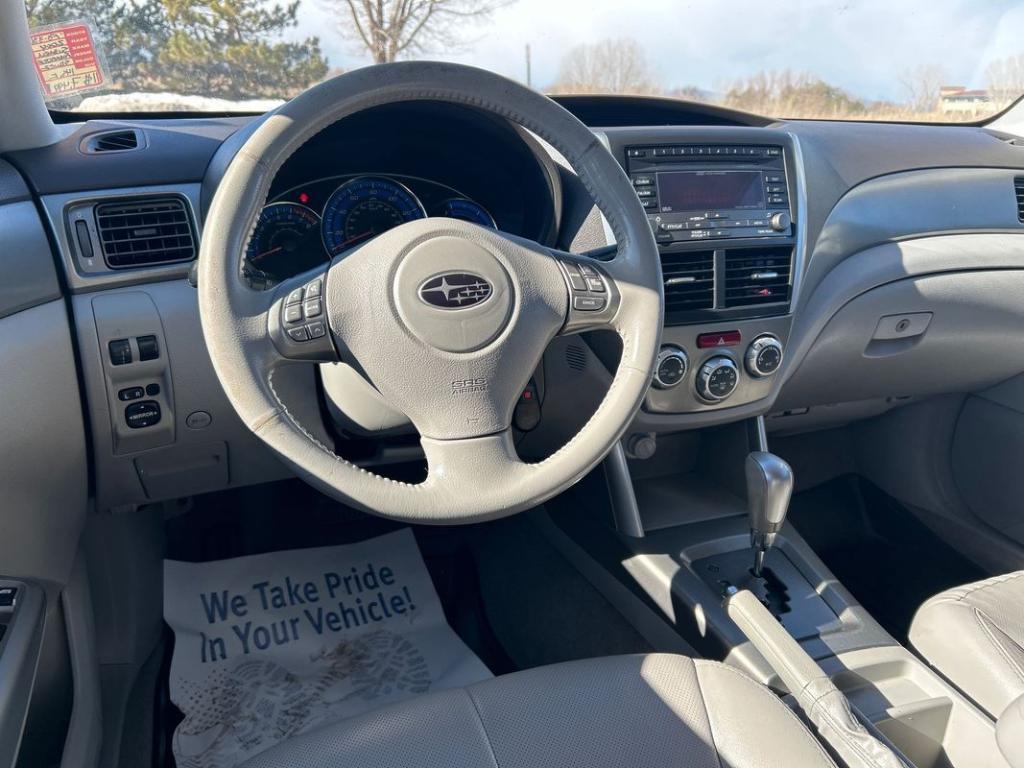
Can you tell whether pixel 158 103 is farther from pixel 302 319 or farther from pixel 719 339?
pixel 719 339

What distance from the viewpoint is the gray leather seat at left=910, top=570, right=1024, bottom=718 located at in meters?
1.38

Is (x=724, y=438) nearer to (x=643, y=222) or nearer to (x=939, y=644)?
→ (x=939, y=644)

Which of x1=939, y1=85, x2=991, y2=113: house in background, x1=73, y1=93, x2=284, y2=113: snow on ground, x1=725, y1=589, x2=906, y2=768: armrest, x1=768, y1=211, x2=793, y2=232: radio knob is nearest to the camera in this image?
x1=725, y1=589, x2=906, y2=768: armrest

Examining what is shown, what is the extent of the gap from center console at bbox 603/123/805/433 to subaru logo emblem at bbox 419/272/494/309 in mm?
517

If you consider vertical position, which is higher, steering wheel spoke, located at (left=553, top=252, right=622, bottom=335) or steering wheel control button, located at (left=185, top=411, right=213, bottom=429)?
steering wheel spoke, located at (left=553, top=252, right=622, bottom=335)

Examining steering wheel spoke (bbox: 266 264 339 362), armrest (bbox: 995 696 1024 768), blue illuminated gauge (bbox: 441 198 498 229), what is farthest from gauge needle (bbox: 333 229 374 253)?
armrest (bbox: 995 696 1024 768)

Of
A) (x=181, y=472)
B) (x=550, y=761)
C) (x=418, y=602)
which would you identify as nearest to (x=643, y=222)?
(x=550, y=761)

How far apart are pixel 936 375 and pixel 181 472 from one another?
5.71 feet

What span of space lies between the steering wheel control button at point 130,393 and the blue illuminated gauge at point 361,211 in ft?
1.24

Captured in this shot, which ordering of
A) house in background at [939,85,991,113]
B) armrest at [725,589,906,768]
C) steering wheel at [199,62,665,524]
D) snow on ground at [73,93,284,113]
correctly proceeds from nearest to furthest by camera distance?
steering wheel at [199,62,665,524], armrest at [725,589,906,768], snow on ground at [73,93,284,113], house in background at [939,85,991,113]

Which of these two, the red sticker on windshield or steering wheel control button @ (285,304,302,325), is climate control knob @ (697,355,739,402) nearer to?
steering wheel control button @ (285,304,302,325)

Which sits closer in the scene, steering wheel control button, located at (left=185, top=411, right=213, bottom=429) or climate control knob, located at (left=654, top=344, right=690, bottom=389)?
steering wheel control button, located at (left=185, top=411, right=213, bottom=429)

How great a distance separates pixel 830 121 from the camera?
6.62 ft

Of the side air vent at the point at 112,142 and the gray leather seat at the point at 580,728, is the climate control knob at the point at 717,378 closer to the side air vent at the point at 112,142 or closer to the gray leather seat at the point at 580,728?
the gray leather seat at the point at 580,728
